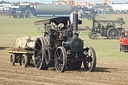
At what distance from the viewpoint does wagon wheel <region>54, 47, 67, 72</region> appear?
14.1m

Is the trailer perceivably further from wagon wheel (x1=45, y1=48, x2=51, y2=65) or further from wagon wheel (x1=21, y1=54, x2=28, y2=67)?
wagon wheel (x1=45, y1=48, x2=51, y2=65)

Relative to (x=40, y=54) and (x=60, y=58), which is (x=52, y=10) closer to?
(x=40, y=54)

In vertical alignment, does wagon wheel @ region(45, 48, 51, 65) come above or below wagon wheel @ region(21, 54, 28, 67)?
above

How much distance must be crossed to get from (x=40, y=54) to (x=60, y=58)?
5.03ft

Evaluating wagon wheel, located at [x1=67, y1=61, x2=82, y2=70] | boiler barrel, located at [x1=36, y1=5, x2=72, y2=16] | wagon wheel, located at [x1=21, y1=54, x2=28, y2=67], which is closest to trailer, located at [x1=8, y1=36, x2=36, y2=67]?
wagon wheel, located at [x1=21, y1=54, x2=28, y2=67]

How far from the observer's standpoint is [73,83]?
11.2 meters

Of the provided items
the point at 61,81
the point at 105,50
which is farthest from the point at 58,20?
the point at 105,50

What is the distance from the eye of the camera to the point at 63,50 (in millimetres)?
14164

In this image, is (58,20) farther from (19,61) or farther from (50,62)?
(19,61)

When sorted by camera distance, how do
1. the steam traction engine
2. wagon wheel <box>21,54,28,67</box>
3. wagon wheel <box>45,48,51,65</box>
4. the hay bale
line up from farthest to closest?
the hay bale
wagon wheel <box>21,54,28,67</box>
wagon wheel <box>45,48,51,65</box>
the steam traction engine

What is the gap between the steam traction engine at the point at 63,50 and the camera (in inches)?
574

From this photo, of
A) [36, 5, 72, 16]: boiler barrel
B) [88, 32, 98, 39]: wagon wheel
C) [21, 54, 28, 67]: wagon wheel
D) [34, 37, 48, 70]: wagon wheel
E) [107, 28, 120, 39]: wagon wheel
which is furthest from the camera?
[36, 5, 72, 16]: boiler barrel

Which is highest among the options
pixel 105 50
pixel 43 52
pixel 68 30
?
pixel 68 30

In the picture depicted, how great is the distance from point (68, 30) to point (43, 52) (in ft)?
4.59
